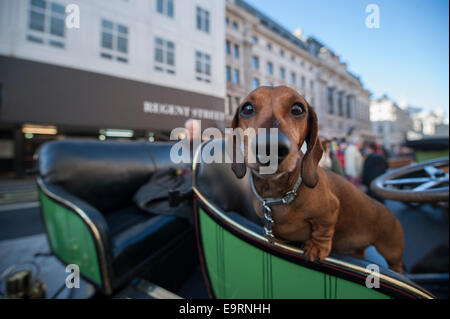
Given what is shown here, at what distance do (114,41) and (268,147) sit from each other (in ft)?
29.9

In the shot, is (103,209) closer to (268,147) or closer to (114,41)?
(268,147)

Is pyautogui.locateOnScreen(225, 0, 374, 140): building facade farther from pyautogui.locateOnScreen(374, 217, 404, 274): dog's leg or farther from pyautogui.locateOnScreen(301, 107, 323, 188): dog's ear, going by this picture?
pyautogui.locateOnScreen(374, 217, 404, 274): dog's leg

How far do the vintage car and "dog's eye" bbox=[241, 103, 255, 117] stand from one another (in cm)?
41

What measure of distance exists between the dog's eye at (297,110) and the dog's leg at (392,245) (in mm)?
983

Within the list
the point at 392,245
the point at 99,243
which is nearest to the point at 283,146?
the point at 392,245

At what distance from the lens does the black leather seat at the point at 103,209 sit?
1.26 metres

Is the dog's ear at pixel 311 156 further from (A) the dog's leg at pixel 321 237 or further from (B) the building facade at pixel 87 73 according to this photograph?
(B) the building facade at pixel 87 73

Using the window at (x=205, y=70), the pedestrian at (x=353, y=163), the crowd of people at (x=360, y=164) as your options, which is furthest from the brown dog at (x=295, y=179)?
the pedestrian at (x=353, y=163)

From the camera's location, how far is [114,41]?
709 cm

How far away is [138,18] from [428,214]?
27.5ft

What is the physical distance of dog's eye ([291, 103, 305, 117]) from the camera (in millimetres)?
690

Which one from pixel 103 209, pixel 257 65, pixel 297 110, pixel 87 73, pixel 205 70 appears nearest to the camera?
pixel 297 110

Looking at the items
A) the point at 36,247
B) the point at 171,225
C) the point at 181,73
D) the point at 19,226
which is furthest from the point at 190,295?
the point at 19,226

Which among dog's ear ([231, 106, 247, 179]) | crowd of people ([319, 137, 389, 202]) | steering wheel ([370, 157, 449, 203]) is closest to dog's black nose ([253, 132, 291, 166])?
dog's ear ([231, 106, 247, 179])
